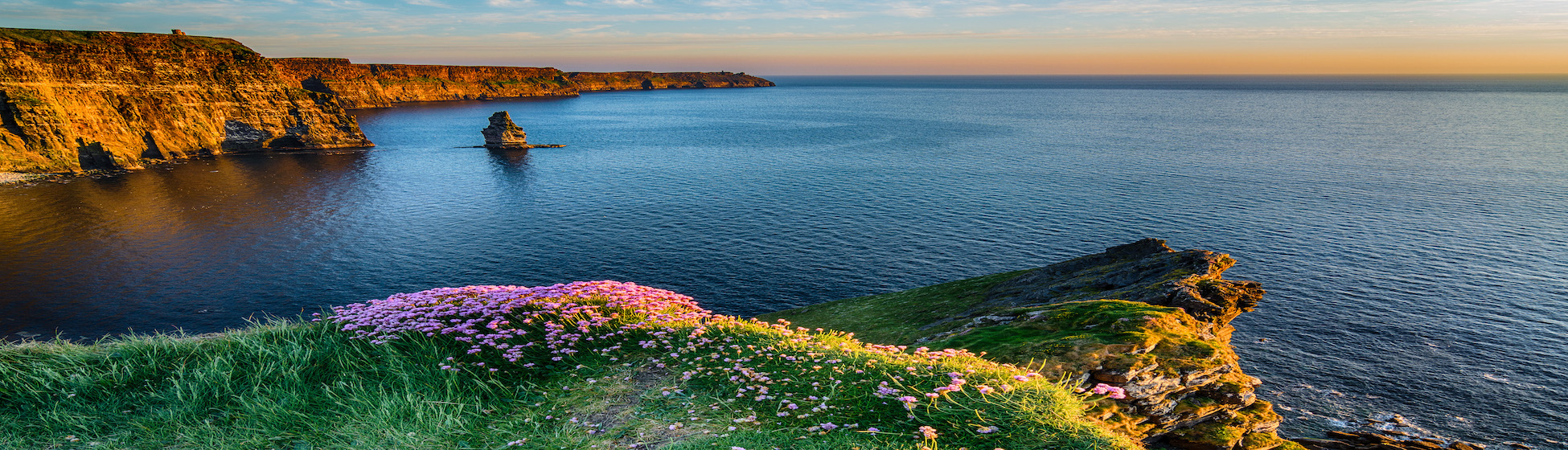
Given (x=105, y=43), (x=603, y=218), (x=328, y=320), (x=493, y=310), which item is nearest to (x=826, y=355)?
(x=493, y=310)

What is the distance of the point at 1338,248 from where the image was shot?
173 ft

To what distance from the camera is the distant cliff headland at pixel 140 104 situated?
81938 millimetres

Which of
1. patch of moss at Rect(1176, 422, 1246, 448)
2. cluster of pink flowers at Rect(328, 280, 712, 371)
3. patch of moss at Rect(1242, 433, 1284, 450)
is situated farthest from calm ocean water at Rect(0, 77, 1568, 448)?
cluster of pink flowers at Rect(328, 280, 712, 371)

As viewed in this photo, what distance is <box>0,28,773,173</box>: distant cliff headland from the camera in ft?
269

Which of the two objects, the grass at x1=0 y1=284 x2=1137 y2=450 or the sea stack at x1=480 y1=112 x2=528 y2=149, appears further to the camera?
the sea stack at x1=480 y1=112 x2=528 y2=149

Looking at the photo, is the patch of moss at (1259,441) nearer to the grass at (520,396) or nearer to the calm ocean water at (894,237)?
the grass at (520,396)

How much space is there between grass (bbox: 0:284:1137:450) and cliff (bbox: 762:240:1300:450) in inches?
150

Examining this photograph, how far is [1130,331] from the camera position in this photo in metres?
19.2

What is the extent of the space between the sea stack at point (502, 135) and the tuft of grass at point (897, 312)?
103 metres

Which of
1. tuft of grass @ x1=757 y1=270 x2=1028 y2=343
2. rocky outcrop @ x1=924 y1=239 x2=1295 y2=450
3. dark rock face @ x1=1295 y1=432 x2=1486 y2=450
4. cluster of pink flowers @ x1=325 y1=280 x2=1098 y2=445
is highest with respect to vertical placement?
cluster of pink flowers @ x1=325 y1=280 x2=1098 y2=445

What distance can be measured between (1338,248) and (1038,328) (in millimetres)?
46368

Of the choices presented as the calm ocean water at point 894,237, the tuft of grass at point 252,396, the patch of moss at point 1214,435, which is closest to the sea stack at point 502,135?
the calm ocean water at point 894,237

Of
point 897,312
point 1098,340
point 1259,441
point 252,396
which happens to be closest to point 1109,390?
point 1098,340

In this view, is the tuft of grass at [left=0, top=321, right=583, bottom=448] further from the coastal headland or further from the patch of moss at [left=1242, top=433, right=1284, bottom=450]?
the patch of moss at [left=1242, top=433, right=1284, bottom=450]
